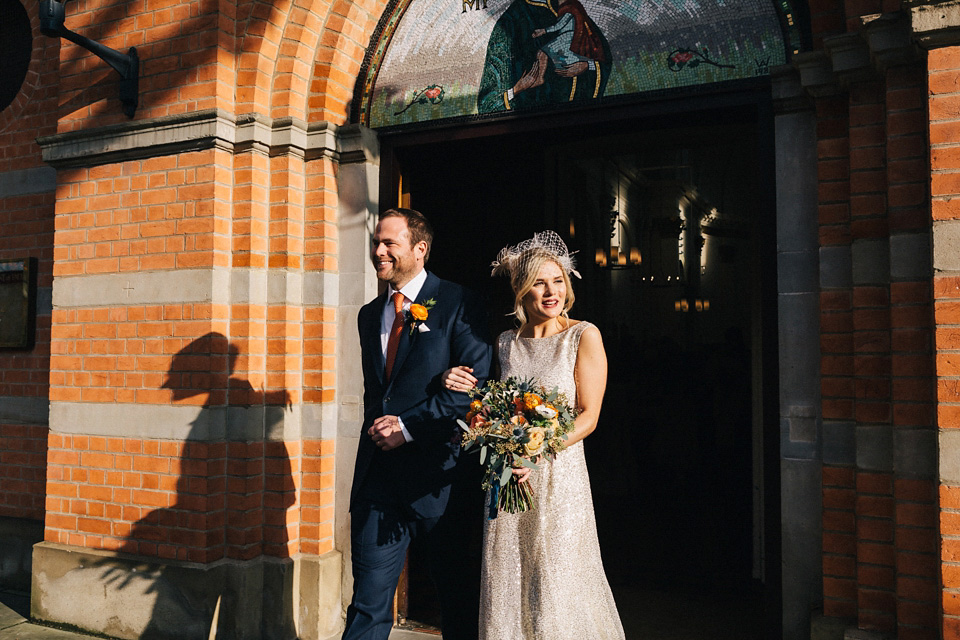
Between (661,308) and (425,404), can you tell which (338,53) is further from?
(661,308)

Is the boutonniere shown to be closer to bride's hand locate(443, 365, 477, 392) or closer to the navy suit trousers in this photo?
bride's hand locate(443, 365, 477, 392)

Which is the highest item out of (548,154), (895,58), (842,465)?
(548,154)

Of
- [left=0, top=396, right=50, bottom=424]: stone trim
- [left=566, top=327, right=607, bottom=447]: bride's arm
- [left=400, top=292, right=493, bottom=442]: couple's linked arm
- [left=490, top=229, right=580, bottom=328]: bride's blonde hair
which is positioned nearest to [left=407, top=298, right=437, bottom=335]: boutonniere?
[left=400, top=292, right=493, bottom=442]: couple's linked arm

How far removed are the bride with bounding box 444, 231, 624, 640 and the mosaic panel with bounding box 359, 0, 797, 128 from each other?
4.34ft

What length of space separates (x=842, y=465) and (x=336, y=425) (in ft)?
9.11

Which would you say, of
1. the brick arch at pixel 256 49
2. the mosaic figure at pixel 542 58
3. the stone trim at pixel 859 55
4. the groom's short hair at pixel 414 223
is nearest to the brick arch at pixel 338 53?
the brick arch at pixel 256 49

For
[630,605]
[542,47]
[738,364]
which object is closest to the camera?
[542,47]

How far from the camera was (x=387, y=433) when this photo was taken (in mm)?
3006

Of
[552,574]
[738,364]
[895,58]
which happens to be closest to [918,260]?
[895,58]

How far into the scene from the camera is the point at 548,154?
777cm

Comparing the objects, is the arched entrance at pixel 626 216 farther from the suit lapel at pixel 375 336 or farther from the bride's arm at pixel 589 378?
the suit lapel at pixel 375 336

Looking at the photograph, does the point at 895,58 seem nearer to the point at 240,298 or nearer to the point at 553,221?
the point at 240,298

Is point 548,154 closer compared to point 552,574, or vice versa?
point 552,574

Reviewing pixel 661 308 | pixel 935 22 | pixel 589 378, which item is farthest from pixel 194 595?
pixel 661 308
